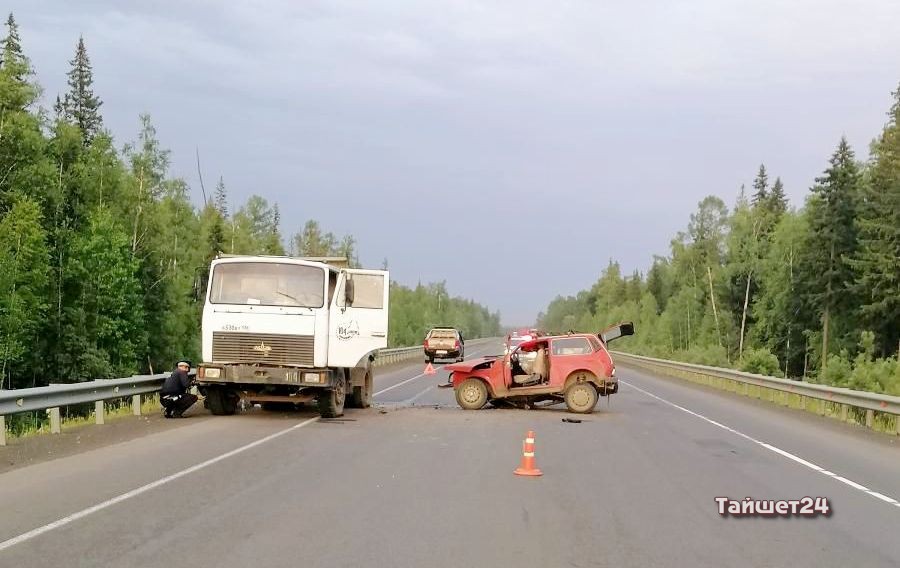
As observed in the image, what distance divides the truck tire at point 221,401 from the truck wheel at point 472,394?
16.9 ft

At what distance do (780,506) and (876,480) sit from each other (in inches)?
112

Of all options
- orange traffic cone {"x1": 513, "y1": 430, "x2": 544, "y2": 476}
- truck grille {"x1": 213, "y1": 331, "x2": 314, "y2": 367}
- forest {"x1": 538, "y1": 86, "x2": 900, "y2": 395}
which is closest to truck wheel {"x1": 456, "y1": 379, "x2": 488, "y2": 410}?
truck grille {"x1": 213, "y1": 331, "x2": 314, "y2": 367}

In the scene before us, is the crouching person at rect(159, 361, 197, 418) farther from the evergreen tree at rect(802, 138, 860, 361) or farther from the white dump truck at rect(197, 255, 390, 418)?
the evergreen tree at rect(802, 138, 860, 361)

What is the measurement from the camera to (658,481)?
10469 millimetres

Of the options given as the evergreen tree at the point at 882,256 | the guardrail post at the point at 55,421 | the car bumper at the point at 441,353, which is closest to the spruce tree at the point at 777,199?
the evergreen tree at the point at 882,256

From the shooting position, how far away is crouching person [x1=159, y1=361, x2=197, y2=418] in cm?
1752

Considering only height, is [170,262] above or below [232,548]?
above

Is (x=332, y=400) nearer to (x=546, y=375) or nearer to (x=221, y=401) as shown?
(x=221, y=401)

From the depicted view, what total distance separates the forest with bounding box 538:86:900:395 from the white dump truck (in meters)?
A: 26.9

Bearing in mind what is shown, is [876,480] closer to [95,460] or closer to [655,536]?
[655,536]

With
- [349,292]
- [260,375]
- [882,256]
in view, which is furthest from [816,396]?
[882,256]

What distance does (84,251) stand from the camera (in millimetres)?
45594

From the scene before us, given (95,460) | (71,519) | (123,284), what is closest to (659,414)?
(95,460)

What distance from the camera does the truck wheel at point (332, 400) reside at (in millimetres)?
17656
